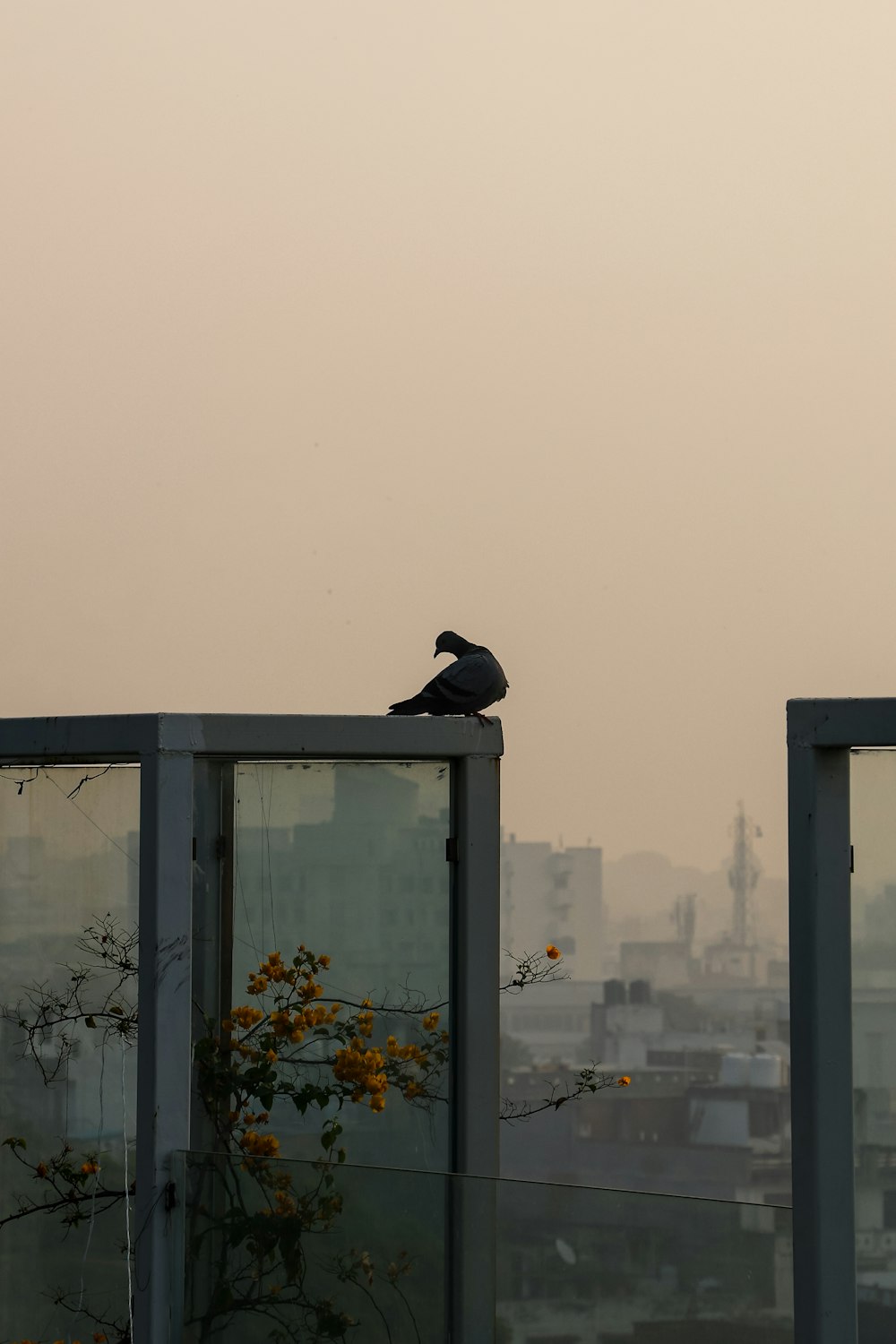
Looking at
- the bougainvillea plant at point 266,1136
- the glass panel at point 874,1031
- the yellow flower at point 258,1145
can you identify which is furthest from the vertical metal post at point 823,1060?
the yellow flower at point 258,1145

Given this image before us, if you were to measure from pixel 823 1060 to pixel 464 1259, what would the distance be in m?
1.00

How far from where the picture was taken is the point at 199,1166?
180 inches

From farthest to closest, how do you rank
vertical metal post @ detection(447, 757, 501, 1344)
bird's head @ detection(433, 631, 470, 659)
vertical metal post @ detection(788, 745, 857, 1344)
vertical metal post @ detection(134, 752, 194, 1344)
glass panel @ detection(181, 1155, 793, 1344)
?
bird's head @ detection(433, 631, 470, 659) < vertical metal post @ detection(447, 757, 501, 1344) < vertical metal post @ detection(134, 752, 194, 1344) < glass panel @ detection(181, 1155, 793, 1344) < vertical metal post @ detection(788, 745, 857, 1344)

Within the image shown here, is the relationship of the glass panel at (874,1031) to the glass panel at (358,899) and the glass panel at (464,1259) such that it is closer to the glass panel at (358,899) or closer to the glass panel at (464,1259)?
the glass panel at (464,1259)

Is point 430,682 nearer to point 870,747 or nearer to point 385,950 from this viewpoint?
point 385,950

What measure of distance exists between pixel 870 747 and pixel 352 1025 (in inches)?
70.6

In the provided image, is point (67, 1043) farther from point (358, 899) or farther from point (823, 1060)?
point (823, 1060)

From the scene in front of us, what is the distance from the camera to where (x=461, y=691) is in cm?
521

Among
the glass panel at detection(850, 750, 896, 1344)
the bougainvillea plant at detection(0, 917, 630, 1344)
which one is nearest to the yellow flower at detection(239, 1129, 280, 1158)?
the bougainvillea plant at detection(0, 917, 630, 1344)

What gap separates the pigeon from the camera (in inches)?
204

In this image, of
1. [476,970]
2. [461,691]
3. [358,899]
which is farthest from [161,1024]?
[461,691]

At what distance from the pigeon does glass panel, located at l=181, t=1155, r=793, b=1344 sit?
1334 mm

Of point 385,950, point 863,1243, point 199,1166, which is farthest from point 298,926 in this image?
point 863,1243

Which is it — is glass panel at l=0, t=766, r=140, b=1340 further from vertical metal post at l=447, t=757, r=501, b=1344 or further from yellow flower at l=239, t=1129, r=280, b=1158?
vertical metal post at l=447, t=757, r=501, b=1344
